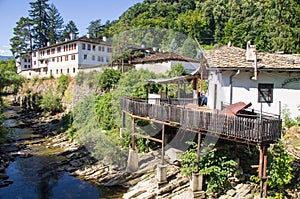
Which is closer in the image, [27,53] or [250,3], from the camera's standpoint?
[250,3]

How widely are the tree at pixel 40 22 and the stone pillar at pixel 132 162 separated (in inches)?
2422

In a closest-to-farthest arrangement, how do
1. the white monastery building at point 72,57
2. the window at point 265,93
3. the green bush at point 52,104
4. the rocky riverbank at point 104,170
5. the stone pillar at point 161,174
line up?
the rocky riverbank at point 104,170, the stone pillar at point 161,174, the window at point 265,93, the green bush at point 52,104, the white monastery building at point 72,57

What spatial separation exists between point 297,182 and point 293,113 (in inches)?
210

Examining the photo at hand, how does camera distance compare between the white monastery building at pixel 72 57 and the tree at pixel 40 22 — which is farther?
the tree at pixel 40 22

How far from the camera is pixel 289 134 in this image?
1672 cm

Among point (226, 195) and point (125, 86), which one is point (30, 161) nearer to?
point (125, 86)

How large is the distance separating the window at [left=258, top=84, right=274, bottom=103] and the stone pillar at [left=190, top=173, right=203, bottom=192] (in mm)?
6926

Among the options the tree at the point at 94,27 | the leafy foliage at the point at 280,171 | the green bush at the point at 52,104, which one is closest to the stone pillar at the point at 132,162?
the leafy foliage at the point at 280,171

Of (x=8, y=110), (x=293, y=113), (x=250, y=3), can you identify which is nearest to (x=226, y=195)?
(x=293, y=113)

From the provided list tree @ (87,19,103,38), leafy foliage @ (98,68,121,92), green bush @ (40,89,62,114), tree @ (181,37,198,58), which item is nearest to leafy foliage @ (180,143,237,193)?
leafy foliage @ (98,68,121,92)

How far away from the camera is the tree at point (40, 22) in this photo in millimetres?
68562

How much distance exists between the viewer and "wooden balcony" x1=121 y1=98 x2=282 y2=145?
11.5 meters

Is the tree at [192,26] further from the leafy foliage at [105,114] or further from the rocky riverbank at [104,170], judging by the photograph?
the rocky riverbank at [104,170]

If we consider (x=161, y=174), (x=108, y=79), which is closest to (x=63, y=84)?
(x=108, y=79)
